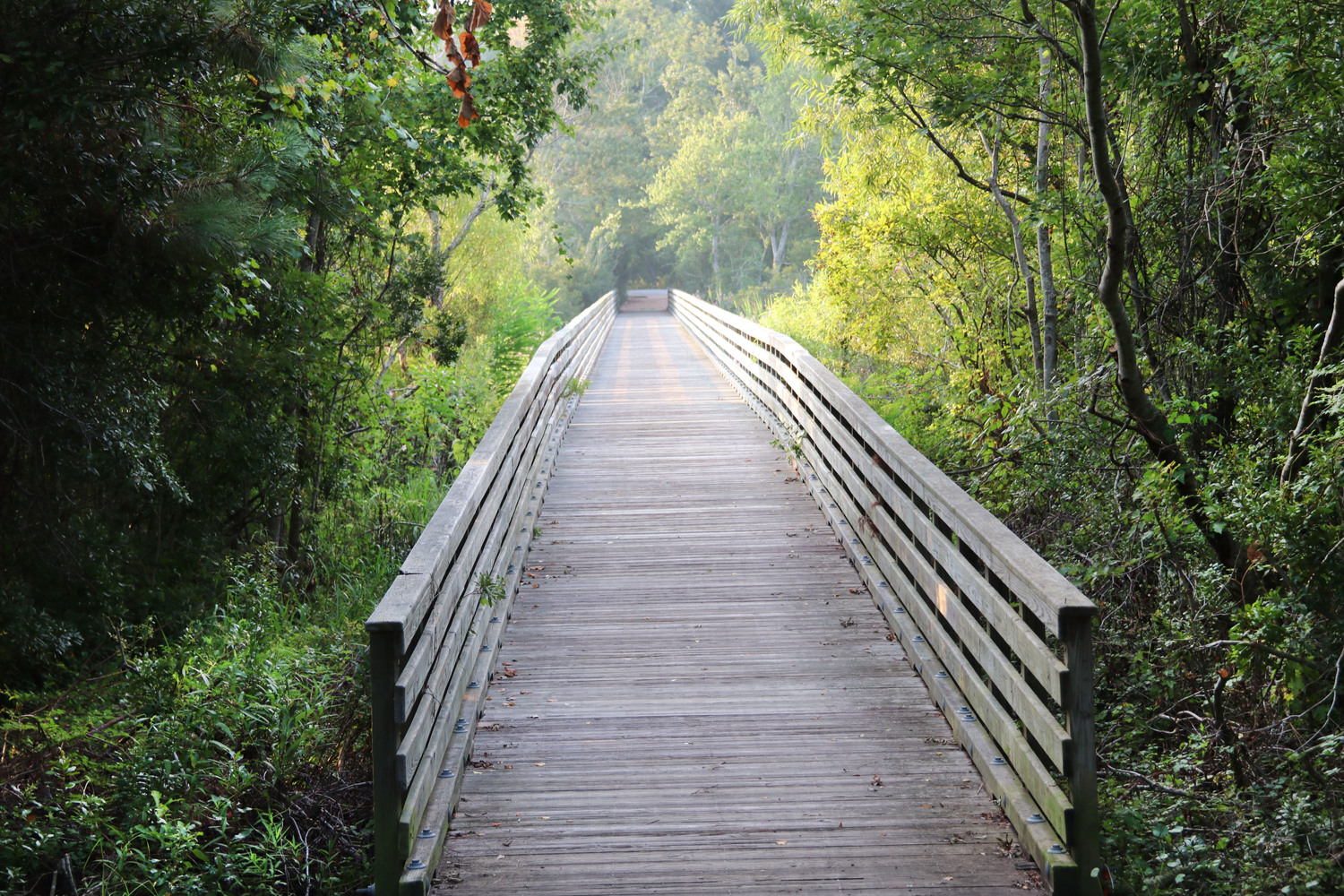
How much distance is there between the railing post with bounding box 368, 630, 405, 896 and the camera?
10.2ft

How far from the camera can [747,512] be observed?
7.50 m

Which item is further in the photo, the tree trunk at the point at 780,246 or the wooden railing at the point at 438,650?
the tree trunk at the point at 780,246

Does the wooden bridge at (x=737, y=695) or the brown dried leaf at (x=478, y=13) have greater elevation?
the brown dried leaf at (x=478, y=13)

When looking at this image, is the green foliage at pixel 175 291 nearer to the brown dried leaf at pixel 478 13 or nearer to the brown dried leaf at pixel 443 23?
the brown dried leaf at pixel 443 23

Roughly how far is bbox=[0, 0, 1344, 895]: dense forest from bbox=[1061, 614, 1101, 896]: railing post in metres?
0.32

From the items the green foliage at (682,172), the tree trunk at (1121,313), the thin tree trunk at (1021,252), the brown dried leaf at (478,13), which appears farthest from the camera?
the green foliage at (682,172)

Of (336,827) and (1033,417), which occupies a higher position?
(1033,417)

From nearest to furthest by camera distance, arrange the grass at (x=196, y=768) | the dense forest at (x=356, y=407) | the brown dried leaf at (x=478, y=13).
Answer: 1. the brown dried leaf at (x=478, y=13)
2. the grass at (x=196, y=768)
3. the dense forest at (x=356, y=407)

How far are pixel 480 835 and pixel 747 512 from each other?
4.24 m

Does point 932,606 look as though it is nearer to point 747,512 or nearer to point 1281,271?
point 1281,271

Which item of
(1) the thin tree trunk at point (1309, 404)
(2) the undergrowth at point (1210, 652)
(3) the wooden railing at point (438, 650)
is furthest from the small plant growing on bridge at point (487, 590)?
(1) the thin tree trunk at point (1309, 404)

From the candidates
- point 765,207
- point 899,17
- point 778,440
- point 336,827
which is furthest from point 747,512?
point 765,207

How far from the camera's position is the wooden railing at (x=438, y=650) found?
316 centimetres

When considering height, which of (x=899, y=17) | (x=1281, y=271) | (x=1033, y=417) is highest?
(x=899, y=17)
